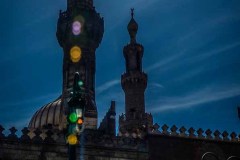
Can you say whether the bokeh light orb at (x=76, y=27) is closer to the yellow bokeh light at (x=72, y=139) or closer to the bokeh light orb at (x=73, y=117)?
the bokeh light orb at (x=73, y=117)

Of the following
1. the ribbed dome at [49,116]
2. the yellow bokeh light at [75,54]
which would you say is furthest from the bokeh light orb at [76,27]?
the ribbed dome at [49,116]

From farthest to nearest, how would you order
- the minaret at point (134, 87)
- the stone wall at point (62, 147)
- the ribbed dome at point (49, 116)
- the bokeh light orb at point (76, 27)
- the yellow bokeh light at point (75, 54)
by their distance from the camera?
the minaret at point (134, 87) → the bokeh light orb at point (76, 27) → the yellow bokeh light at point (75, 54) → the ribbed dome at point (49, 116) → the stone wall at point (62, 147)

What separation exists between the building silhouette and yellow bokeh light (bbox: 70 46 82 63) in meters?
0.21

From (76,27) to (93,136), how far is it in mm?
12587

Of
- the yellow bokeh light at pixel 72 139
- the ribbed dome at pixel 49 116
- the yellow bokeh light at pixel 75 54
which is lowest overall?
the yellow bokeh light at pixel 72 139

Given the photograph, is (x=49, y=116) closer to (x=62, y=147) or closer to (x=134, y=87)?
(x=134, y=87)

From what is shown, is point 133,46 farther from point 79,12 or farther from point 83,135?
point 83,135

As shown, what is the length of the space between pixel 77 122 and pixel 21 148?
393 inches

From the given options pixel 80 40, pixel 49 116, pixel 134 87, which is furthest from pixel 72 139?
pixel 134 87

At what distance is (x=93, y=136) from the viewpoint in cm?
1642

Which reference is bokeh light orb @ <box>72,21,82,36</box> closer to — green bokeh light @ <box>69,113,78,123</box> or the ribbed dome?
the ribbed dome

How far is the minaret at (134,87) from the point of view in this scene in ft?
89.0

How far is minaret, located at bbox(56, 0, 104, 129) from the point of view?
2544cm

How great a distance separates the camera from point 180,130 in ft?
58.9
